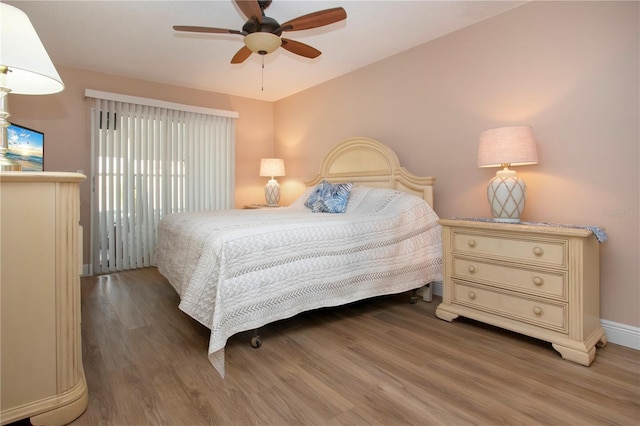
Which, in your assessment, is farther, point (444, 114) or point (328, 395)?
point (444, 114)

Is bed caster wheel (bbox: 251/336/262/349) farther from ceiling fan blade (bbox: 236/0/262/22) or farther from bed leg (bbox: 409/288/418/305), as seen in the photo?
ceiling fan blade (bbox: 236/0/262/22)

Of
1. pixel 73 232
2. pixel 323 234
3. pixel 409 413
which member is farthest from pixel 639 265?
pixel 73 232

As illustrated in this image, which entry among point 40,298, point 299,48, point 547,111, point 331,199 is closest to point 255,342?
point 40,298

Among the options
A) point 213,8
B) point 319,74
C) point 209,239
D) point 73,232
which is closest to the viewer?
point 73,232

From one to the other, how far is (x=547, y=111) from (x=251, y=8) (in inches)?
83.3

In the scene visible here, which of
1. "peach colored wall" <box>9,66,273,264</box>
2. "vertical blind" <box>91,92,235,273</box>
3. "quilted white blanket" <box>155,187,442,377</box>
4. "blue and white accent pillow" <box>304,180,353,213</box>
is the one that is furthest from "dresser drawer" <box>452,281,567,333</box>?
"peach colored wall" <box>9,66,273,264</box>

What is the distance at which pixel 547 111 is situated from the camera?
95.3 inches

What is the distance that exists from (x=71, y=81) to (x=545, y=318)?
485 centimetres

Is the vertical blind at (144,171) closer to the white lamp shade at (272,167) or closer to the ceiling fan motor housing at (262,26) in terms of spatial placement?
the white lamp shade at (272,167)

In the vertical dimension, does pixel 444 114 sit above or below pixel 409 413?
above

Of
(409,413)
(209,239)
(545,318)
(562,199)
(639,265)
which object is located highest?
(562,199)

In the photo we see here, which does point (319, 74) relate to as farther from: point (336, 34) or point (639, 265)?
point (639, 265)

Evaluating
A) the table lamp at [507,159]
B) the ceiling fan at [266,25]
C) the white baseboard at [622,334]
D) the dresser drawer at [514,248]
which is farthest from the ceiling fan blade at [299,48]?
the white baseboard at [622,334]

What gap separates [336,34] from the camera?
9.84 ft
